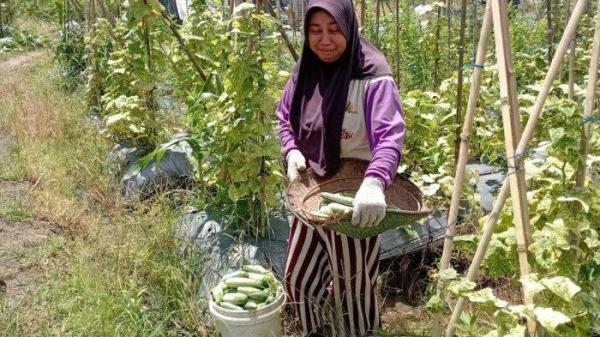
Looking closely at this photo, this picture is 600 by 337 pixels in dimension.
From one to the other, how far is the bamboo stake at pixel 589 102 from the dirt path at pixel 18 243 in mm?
2469

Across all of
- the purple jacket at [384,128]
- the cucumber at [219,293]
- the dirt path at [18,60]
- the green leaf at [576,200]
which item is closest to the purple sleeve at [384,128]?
the purple jacket at [384,128]

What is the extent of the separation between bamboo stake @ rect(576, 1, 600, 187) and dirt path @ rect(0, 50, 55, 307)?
2469mm

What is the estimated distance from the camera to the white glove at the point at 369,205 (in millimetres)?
2094

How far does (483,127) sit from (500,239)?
71.7 inches

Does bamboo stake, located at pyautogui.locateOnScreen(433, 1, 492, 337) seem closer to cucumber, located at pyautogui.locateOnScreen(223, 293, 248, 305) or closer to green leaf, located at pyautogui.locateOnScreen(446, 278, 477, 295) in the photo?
green leaf, located at pyautogui.locateOnScreen(446, 278, 477, 295)

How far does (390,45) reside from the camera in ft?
19.9

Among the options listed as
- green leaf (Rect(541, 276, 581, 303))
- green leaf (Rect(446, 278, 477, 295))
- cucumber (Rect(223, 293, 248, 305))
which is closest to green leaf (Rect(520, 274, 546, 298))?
green leaf (Rect(541, 276, 581, 303))

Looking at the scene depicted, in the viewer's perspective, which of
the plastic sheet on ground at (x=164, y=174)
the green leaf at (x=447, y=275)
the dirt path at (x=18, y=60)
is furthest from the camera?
the dirt path at (x=18, y=60)

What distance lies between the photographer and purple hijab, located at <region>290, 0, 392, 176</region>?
90.4 inches

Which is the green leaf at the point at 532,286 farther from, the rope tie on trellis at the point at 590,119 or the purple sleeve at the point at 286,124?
the purple sleeve at the point at 286,124

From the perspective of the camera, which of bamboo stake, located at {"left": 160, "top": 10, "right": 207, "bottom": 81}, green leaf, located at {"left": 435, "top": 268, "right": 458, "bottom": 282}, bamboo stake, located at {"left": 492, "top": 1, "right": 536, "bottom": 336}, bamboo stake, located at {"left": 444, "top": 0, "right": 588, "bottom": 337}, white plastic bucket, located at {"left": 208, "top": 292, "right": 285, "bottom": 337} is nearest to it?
bamboo stake, located at {"left": 444, "top": 0, "right": 588, "bottom": 337}

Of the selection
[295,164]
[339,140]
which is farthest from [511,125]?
[295,164]

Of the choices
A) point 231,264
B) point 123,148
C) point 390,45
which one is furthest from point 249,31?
point 390,45

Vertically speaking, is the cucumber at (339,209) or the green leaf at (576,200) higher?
the green leaf at (576,200)
